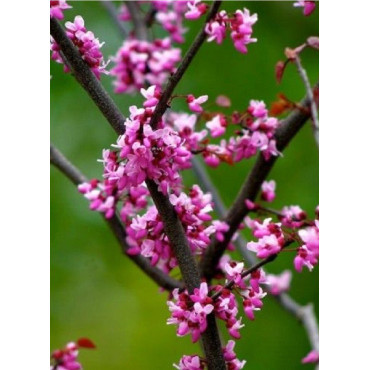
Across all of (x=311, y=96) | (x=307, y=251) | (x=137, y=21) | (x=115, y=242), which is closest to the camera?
(x=307, y=251)

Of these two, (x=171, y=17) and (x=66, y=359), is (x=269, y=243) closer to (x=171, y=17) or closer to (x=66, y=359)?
(x=66, y=359)

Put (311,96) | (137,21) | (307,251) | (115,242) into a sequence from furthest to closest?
(115,242)
(137,21)
(311,96)
(307,251)

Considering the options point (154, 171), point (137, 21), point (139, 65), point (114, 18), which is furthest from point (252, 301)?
point (114, 18)

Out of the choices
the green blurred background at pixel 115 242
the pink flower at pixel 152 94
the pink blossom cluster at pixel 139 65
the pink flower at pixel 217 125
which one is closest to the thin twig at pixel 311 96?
the pink flower at pixel 217 125

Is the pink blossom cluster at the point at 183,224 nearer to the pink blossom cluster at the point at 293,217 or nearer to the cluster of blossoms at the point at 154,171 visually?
the cluster of blossoms at the point at 154,171

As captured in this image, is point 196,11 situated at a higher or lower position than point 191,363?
higher
